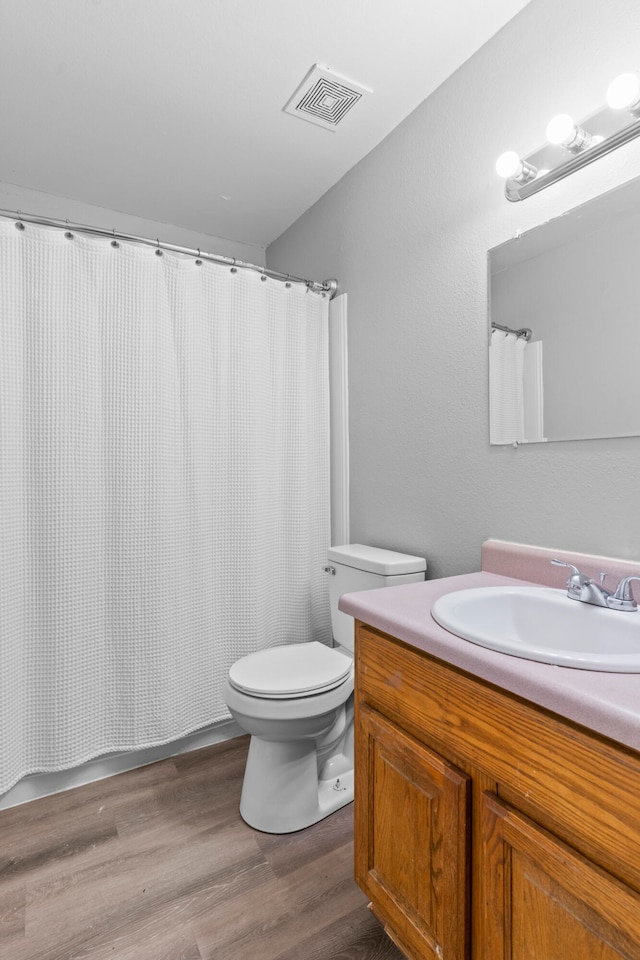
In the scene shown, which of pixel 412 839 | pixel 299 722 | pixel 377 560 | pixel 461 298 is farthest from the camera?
pixel 377 560

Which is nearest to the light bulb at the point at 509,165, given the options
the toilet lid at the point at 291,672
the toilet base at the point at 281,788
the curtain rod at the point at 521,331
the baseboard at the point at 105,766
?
the curtain rod at the point at 521,331

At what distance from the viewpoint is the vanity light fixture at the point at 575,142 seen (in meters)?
1.02

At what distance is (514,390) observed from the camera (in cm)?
139

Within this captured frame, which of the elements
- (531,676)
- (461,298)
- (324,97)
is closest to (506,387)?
(461,298)

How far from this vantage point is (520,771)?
0.75 metres

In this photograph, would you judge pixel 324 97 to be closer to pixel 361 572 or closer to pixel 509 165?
pixel 509 165

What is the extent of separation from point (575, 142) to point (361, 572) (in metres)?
1.33

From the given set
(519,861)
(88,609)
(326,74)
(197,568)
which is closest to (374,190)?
(326,74)

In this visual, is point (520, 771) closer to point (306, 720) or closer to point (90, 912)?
point (306, 720)

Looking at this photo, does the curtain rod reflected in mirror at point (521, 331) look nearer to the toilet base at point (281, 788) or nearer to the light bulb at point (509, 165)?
the light bulb at point (509, 165)

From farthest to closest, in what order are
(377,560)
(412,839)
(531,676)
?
(377,560) → (412,839) → (531,676)

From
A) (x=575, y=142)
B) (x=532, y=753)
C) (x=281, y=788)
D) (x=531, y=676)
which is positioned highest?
(x=575, y=142)

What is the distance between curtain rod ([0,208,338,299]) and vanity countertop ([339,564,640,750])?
4.88 ft

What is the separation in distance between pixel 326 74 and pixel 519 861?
2027 mm
